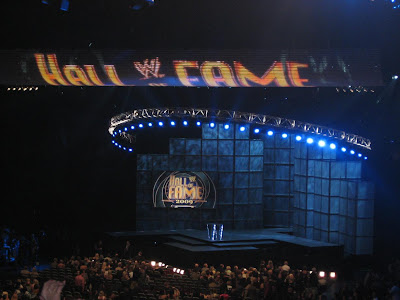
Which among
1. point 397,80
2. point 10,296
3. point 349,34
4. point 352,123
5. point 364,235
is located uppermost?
point 349,34

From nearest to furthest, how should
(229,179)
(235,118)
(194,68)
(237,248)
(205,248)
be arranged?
1. (237,248)
2. (205,248)
3. (235,118)
4. (194,68)
5. (229,179)

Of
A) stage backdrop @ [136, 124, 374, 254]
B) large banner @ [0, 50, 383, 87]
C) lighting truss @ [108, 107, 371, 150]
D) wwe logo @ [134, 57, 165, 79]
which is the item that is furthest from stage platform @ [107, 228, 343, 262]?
wwe logo @ [134, 57, 165, 79]

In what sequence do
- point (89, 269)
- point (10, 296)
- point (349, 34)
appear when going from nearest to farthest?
point (10, 296)
point (89, 269)
point (349, 34)

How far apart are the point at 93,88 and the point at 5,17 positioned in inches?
202

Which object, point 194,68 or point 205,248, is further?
point 194,68

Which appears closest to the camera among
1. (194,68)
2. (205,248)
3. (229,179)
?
(205,248)

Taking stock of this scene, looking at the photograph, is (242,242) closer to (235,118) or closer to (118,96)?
(235,118)

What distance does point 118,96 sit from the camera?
32062 millimetres

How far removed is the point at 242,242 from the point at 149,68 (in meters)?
8.74

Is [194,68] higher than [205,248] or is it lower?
higher

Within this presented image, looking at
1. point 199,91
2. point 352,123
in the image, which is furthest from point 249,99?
point 352,123

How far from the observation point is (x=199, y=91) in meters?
31.4

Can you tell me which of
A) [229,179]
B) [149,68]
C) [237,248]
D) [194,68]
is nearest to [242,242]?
[237,248]

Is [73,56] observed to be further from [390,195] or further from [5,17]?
[390,195]
